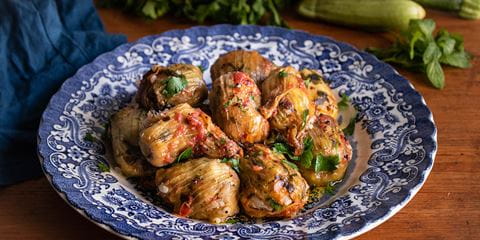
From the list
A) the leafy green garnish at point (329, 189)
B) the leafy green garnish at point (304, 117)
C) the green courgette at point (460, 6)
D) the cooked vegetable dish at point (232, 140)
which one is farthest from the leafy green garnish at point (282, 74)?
the green courgette at point (460, 6)

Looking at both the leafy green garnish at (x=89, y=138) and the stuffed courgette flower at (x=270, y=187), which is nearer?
the stuffed courgette flower at (x=270, y=187)

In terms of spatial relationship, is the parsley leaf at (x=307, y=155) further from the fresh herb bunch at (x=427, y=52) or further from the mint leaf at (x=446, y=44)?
the mint leaf at (x=446, y=44)

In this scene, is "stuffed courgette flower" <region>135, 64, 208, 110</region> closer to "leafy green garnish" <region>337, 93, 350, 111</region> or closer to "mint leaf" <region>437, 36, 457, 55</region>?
"leafy green garnish" <region>337, 93, 350, 111</region>

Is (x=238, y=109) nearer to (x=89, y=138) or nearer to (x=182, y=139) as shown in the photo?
(x=182, y=139)

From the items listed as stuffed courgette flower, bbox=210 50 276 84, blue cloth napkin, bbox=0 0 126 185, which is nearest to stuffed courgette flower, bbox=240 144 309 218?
stuffed courgette flower, bbox=210 50 276 84

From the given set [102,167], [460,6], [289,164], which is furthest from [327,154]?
[460,6]

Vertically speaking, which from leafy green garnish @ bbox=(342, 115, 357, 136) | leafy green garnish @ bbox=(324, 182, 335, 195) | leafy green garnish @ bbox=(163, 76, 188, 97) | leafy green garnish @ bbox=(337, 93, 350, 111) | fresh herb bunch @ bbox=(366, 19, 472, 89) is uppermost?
leafy green garnish @ bbox=(163, 76, 188, 97)

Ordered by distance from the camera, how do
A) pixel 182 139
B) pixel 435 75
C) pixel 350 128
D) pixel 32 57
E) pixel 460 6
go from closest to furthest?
pixel 182 139 < pixel 350 128 < pixel 32 57 < pixel 435 75 < pixel 460 6
